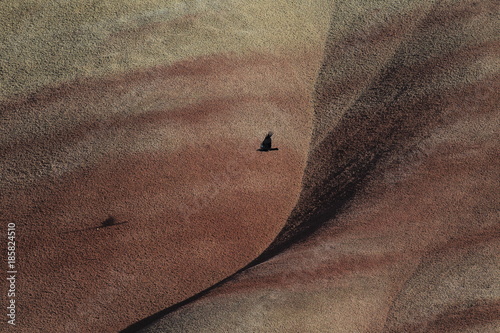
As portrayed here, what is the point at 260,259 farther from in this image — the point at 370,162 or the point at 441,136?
the point at 441,136

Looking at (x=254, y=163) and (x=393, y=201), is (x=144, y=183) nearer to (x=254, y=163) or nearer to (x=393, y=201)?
(x=254, y=163)

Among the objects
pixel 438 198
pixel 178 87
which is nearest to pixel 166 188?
pixel 178 87

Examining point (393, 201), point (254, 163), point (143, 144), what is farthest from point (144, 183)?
point (393, 201)

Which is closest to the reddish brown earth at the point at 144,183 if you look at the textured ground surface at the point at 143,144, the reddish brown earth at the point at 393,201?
the textured ground surface at the point at 143,144

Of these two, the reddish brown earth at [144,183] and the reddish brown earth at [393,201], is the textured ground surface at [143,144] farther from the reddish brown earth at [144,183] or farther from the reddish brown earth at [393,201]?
the reddish brown earth at [393,201]

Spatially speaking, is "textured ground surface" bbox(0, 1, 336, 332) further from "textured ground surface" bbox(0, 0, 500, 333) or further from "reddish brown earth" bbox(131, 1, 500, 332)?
"reddish brown earth" bbox(131, 1, 500, 332)

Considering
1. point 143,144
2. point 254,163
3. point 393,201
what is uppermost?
point 143,144

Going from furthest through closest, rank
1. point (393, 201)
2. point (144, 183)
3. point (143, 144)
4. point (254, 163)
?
1. point (254, 163)
2. point (143, 144)
3. point (144, 183)
4. point (393, 201)
